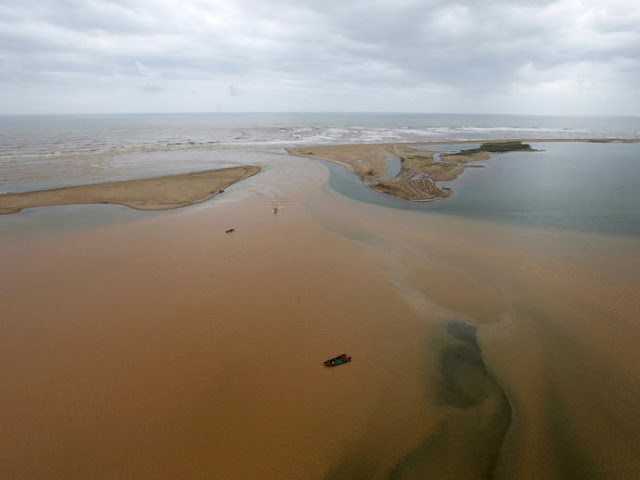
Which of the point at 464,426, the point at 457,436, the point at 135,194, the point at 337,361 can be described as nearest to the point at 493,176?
the point at 464,426

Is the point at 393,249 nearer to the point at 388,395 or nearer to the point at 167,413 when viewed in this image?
the point at 388,395

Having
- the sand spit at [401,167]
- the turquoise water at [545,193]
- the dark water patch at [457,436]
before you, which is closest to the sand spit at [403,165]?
the sand spit at [401,167]

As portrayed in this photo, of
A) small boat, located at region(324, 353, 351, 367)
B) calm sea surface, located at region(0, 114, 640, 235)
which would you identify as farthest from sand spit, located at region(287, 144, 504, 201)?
small boat, located at region(324, 353, 351, 367)

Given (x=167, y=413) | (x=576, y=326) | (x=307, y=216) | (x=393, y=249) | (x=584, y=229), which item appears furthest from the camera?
(x=307, y=216)

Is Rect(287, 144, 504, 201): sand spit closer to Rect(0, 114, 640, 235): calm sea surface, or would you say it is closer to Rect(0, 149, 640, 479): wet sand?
Rect(0, 114, 640, 235): calm sea surface

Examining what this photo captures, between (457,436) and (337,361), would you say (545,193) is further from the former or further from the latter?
(337,361)

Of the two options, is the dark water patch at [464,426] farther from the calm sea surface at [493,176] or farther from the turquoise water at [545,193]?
the calm sea surface at [493,176]

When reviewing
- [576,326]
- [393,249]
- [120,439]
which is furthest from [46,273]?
[576,326]
